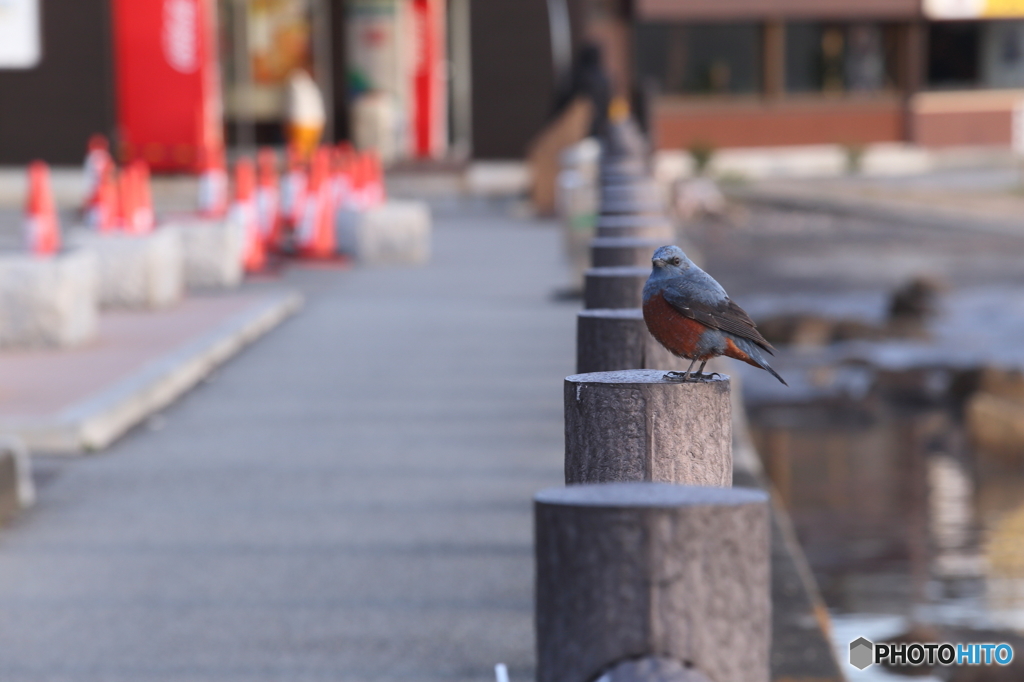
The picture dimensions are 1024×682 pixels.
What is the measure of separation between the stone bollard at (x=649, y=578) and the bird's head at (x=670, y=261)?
1228mm

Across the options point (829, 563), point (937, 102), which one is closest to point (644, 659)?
point (829, 563)

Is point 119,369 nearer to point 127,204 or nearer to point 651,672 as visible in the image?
point 127,204

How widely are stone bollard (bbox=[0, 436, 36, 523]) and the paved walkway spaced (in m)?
0.10

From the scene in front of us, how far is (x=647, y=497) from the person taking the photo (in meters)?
2.64

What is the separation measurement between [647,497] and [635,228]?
6.59 m

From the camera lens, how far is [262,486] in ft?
23.9

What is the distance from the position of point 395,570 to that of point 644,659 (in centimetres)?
341

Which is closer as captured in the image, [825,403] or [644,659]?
[644,659]

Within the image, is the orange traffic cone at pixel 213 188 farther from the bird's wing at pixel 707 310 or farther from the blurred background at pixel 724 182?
the bird's wing at pixel 707 310

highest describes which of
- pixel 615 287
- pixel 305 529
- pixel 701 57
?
pixel 701 57

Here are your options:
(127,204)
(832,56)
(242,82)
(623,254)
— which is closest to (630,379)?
(623,254)

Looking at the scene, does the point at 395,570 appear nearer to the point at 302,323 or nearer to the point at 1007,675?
the point at 1007,675

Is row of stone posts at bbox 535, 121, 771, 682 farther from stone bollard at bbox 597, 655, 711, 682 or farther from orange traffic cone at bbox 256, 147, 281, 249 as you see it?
orange traffic cone at bbox 256, 147, 281, 249

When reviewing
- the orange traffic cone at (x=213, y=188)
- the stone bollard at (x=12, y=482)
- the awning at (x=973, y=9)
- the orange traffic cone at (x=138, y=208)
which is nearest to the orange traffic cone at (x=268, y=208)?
the orange traffic cone at (x=213, y=188)
